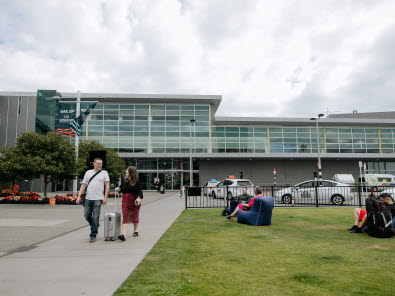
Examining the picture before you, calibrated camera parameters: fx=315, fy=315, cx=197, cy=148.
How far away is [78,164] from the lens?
68.3 feet

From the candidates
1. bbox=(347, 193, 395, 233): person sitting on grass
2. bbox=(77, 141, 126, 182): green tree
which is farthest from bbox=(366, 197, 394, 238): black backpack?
bbox=(77, 141, 126, 182): green tree

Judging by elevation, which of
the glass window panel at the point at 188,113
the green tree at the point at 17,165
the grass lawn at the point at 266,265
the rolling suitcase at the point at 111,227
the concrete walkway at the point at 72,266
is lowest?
the concrete walkway at the point at 72,266

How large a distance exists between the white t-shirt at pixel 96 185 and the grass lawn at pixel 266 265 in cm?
177

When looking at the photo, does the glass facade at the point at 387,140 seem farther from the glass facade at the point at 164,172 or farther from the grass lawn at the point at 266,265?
the grass lawn at the point at 266,265

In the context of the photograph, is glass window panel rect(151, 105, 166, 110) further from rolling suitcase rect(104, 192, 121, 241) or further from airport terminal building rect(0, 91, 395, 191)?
rolling suitcase rect(104, 192, 121, 241)

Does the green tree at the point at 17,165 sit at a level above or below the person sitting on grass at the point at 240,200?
above

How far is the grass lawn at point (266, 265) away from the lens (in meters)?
3.60

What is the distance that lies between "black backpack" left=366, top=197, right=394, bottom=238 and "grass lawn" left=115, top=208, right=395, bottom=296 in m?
0.28

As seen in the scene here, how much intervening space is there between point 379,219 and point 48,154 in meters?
18.4

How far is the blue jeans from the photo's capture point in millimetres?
6918

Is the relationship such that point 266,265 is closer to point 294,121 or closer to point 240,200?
point 240,200

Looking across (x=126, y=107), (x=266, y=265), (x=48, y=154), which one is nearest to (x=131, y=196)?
(x=266, y=265)

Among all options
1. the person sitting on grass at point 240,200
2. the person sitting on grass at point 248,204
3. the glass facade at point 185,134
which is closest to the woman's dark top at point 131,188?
the person sitting on grass at point 248,204

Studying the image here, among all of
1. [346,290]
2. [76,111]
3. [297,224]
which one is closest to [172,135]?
[76,111]
